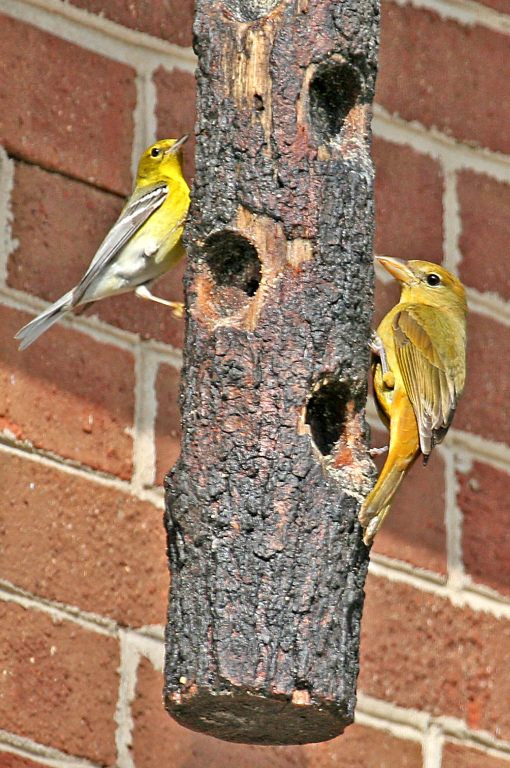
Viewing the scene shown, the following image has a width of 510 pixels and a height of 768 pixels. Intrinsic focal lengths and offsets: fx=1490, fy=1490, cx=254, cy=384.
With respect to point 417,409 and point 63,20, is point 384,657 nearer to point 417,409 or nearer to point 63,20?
point 417,409

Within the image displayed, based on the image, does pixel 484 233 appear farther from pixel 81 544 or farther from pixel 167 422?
pixel 81 544

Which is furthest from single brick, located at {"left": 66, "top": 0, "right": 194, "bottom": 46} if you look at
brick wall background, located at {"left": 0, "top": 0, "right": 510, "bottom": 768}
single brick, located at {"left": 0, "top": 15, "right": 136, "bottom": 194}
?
single brick, located at {"left": 0, "top": 15, "right": 136, "bottom": 194}

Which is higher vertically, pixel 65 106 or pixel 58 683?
pixel 65 106

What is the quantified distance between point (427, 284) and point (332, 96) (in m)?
1.03

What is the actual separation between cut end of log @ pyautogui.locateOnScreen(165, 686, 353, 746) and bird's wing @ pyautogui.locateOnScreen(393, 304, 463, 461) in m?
0.71

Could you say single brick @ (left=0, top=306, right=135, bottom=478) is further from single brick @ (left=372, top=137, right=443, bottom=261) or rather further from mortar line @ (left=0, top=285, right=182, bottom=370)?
single brick @ (left=372, top=137, right=443, bottom=261)

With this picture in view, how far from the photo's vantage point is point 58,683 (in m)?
3.06

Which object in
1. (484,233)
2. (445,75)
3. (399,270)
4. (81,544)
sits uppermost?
(445,75)

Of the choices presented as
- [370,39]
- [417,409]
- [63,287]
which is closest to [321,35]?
[370,39]

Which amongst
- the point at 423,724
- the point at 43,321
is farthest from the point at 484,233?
the point at 43,321

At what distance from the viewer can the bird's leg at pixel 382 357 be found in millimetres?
2857

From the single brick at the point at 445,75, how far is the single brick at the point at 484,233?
126 millimetres

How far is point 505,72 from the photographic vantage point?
411 centimetres

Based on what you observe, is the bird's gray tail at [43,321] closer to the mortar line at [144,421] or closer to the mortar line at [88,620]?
the mortar line at [144,421]
